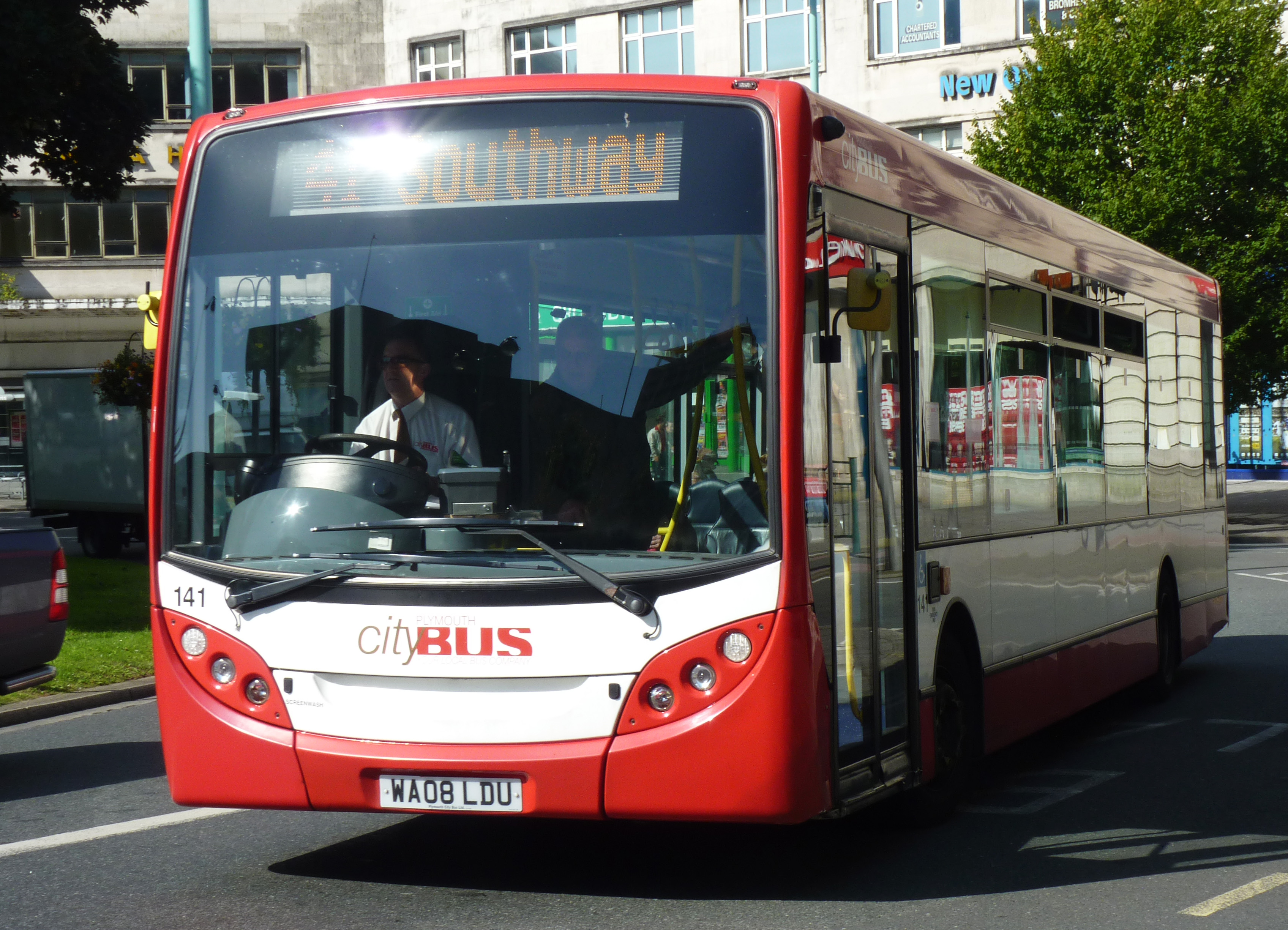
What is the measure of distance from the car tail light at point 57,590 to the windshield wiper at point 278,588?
3295 millimetres

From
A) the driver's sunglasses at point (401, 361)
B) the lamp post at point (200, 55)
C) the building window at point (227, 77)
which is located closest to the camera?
the driver's sunglasses at point (401, 361)

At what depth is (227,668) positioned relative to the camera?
17.9 feet

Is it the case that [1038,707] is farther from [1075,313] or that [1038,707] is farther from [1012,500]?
[1075,313]

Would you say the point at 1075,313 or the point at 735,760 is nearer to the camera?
the point at 735,760

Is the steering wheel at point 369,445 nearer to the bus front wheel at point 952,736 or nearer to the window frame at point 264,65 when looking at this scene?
the bus front wheel at point 952,736

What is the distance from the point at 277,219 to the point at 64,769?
3.97 meters

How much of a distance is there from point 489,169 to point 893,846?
3.00 metres

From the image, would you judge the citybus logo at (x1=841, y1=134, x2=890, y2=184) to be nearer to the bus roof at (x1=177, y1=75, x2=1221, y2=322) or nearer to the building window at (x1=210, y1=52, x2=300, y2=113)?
the bus roof at (x1=177, y1=75, x2=1221, y2=322)

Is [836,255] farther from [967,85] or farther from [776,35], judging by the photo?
[776,35]

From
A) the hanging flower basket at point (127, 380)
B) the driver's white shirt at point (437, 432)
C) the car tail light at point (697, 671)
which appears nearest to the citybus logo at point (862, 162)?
the driver's white shirt at point (437, 432)

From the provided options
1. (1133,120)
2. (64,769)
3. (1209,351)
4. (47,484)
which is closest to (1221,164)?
(1133,120)

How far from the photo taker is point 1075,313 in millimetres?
8664

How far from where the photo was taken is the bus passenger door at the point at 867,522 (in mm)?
5500

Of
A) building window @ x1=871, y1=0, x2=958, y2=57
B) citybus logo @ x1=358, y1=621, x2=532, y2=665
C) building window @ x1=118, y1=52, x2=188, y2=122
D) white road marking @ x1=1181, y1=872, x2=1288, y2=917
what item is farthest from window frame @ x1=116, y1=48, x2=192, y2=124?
white road marking @ x1=1181, y1=872, x2=1288, y2=917
